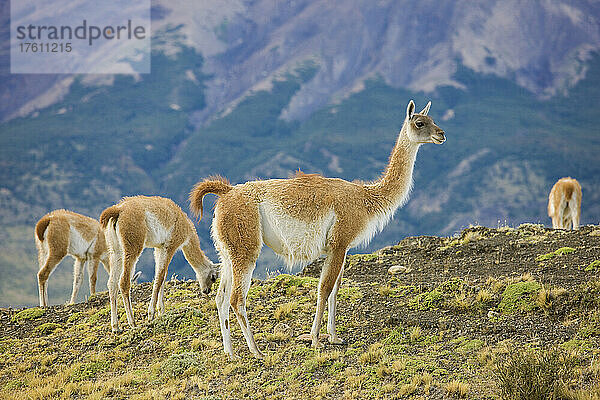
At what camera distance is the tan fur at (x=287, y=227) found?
9594mm

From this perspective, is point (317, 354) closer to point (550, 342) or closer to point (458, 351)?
point (458, 351)

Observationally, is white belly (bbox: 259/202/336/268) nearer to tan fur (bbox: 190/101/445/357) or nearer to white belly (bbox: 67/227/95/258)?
tan fur (bbox: 190/101/445/357)

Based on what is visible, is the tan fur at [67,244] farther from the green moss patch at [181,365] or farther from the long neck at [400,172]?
the long neck at [400,172]

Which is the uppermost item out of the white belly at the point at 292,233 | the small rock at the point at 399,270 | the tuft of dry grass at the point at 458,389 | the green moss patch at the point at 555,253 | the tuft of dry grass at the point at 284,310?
the white belly at the point at 292,233

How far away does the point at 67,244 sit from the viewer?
56.9 ft

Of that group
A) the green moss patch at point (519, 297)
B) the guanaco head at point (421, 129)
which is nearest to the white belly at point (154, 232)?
the guanaco head at point (421, 129)

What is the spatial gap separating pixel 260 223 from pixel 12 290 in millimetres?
119426

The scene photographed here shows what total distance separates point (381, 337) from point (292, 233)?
7.52 feet

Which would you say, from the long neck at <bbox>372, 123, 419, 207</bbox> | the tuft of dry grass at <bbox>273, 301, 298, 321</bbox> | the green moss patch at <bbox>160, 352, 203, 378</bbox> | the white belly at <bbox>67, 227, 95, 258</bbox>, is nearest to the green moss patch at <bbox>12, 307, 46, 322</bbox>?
the white belly at <bbox>67, 227, 95, 258</bbox>

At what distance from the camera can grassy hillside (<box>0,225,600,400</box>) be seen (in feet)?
26.5

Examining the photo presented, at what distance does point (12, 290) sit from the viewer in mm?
115062

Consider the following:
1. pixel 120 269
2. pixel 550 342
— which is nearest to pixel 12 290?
pixel 120 269

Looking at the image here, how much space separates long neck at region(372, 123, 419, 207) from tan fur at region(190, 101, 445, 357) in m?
0.50

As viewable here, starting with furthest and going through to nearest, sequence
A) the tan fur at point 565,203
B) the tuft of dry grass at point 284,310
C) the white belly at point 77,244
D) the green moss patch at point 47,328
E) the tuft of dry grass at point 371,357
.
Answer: the tan fur at point 565,203
the white belly at point 77,244
the green moss patch at point 47,328
the tuft of dry grass at point 284,310
the tuft of dry grass at point 371,357
